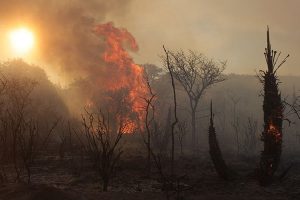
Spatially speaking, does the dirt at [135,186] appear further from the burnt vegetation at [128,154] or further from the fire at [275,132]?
the fire at [275,132]

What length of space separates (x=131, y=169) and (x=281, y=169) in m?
7.68

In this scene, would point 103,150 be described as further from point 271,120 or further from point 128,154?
point 128,154

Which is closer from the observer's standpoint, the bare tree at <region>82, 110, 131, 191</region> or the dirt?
the dirt

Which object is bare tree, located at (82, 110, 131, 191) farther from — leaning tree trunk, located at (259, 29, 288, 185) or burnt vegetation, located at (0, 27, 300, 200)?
leaning tree trunk, located at (259, 29, 288, 185)

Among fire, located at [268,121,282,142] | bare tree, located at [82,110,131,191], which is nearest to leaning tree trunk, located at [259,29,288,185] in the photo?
fire, located at [268,121,282,142]

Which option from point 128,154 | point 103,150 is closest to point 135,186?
point 103,150

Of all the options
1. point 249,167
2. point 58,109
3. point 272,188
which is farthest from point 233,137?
point 272,188

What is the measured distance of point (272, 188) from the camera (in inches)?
608

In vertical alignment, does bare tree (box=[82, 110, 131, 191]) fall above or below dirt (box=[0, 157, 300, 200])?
above

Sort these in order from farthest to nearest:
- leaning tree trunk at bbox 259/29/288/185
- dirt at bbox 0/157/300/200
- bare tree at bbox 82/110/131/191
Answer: leaning tree trunk at bbox 259/29/288/185, bare tree at bbox 82/110/131/191, dirt at bbox 0/157/300/200

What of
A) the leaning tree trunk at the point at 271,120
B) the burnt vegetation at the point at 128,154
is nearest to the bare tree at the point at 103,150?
the burnt vegetation at the point at 128,154

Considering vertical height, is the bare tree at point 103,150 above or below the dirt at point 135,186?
above

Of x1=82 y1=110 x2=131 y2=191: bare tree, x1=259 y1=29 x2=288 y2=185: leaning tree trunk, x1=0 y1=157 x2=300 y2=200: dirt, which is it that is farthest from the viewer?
x1=259 y1=29 x2=288 y2=185: leaning tree trunk

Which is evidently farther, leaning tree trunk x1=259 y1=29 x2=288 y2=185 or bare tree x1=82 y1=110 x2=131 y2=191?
leaning tree trunk x1=259 y1=29 x2=288 y2=185
